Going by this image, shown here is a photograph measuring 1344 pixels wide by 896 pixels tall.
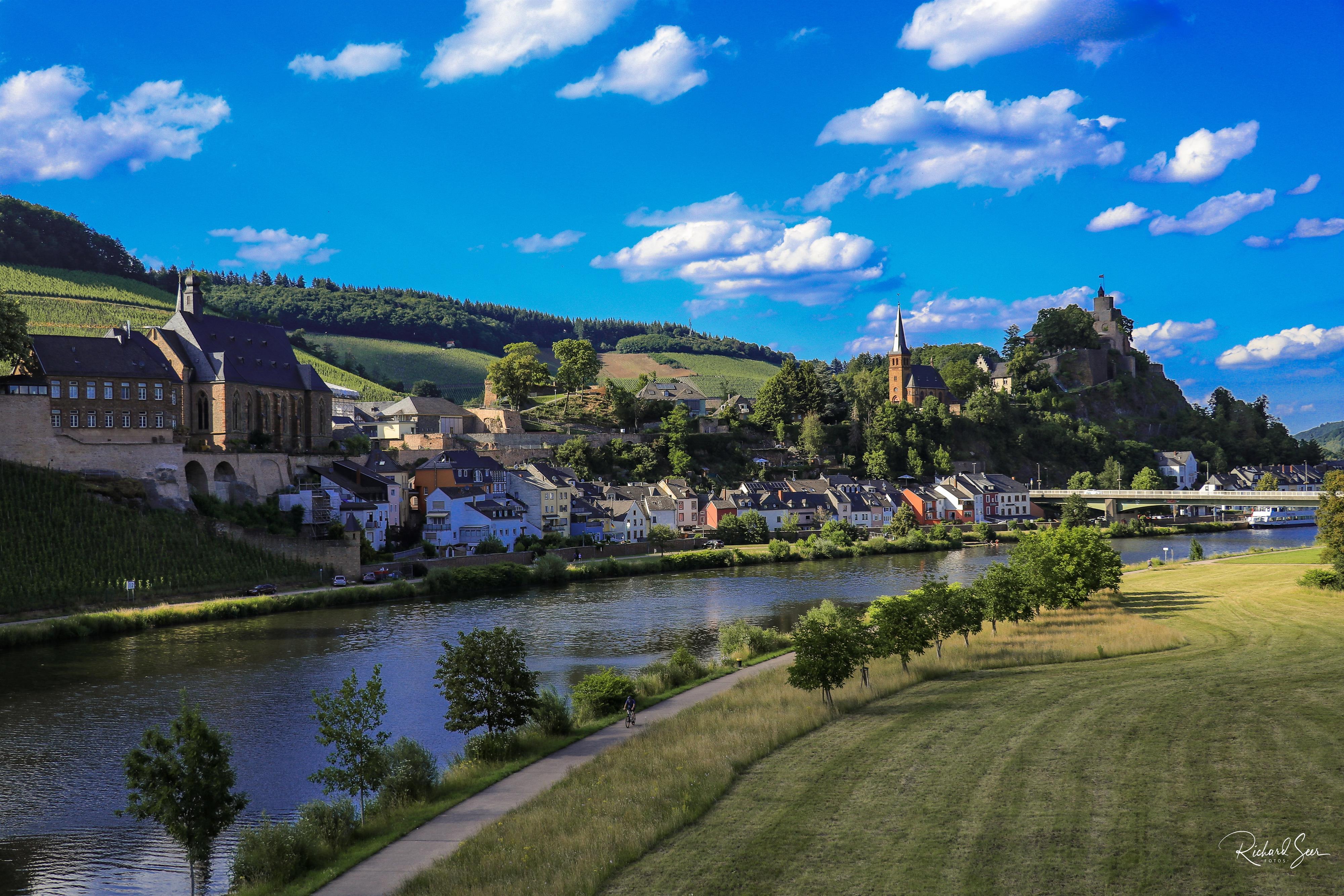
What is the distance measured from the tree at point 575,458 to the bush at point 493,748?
6280 cm

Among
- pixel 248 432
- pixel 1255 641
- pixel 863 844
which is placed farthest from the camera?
pixel 248 432

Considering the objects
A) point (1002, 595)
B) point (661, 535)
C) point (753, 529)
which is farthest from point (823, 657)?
point (753, 529)

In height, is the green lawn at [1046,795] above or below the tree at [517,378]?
below

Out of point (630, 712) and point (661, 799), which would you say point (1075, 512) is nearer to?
point (630, 712)

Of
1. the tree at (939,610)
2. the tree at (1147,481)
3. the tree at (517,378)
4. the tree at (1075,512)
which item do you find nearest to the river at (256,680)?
the tree at (939,610)

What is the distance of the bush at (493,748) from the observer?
64.9 feet

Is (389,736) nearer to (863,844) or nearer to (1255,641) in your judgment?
(863,844)

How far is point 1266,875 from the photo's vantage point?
11.2 m

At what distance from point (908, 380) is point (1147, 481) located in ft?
90.3

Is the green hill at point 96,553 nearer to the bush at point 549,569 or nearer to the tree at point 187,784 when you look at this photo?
the bush at point 549,569

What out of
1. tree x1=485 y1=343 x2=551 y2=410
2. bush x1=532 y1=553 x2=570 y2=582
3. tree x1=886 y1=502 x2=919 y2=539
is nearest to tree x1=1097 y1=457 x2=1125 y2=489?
tree x1=886 y1=502 x2=919 y2=539

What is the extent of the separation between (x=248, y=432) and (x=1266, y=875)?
59909mm

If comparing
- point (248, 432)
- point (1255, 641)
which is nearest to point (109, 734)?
point (1255, 641)

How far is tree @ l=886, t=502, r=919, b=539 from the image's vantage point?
79.8 meters
